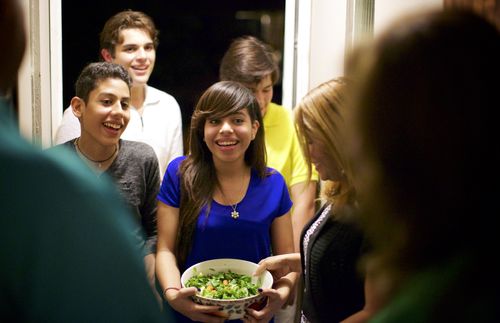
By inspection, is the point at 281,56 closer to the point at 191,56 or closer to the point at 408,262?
the point at 191,56

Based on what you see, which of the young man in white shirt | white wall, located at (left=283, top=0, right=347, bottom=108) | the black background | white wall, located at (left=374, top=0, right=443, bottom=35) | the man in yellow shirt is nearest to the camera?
white wall, located at (left=374, top=0, right=443, bottom=35)

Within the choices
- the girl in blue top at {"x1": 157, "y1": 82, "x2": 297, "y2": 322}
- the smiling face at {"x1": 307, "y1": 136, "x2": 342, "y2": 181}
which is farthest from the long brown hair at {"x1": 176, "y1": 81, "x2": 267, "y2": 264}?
the smiling face at {"x1": 307, "y1": 136, "x2": 342, "y2": 181}

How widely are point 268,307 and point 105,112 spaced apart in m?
0.83

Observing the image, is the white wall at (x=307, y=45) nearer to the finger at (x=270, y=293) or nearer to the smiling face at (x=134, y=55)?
the smiling face at (x=134, y=55)

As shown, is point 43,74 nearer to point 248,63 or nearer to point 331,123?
point 248,63

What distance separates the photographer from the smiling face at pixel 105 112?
69.6 inches

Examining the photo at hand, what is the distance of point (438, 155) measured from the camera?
23.0 inches

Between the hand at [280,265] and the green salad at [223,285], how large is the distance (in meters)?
0.05

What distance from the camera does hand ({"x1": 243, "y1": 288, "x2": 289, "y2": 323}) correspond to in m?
1.46

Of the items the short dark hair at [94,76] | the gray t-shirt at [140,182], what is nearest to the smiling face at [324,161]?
the gray t-shirt at [140,182]

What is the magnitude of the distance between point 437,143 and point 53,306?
421mm

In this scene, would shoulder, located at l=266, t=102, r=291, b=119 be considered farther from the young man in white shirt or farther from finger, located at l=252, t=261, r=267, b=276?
finger, located at l=252, t=261, r=267, b=276

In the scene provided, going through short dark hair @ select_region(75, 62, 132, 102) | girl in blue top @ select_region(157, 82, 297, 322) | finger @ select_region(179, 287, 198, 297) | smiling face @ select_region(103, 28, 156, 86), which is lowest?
finger @ select_region(179, 287, 198, 297)

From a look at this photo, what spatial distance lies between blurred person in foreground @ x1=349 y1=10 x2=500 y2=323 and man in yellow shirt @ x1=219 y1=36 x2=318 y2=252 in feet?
4.30
